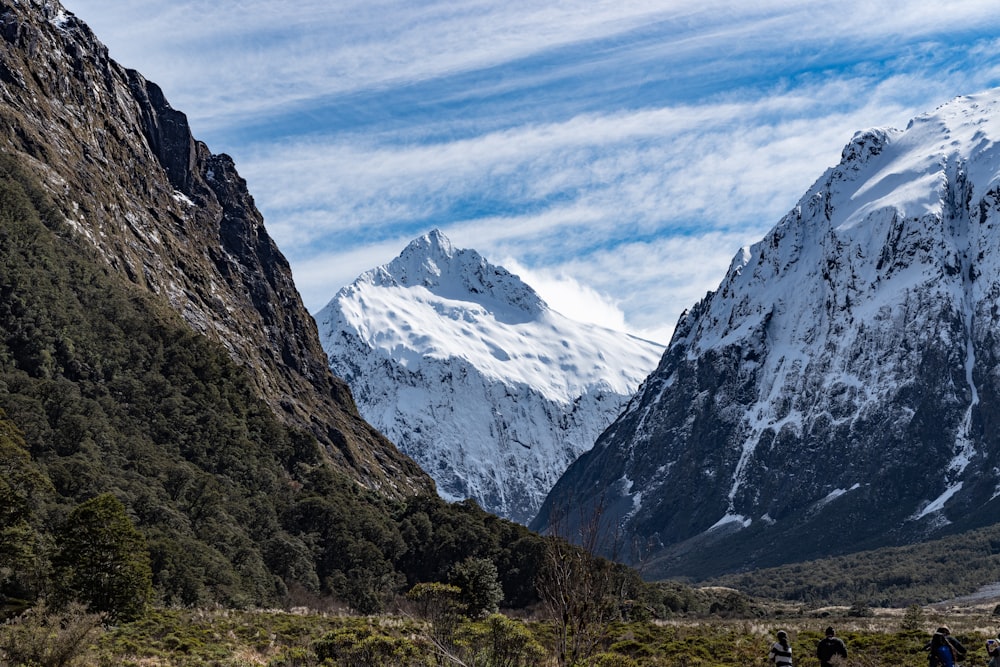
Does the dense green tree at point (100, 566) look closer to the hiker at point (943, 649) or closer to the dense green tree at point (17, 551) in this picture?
the dense green tree at point (17, 551)

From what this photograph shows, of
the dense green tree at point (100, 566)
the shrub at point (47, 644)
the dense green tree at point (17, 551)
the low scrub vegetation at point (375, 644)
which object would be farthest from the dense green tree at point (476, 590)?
the shrub at point (47, 644)

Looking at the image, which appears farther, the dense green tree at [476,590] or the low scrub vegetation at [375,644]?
the dense green tree at [476,590]

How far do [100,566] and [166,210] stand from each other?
367 ft

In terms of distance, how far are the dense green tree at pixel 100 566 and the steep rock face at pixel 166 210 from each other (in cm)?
7494

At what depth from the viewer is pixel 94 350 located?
109000 millimetres

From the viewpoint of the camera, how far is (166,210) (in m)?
156

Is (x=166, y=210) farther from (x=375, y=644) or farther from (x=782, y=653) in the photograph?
(x=782, y=653)

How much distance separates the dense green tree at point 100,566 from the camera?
52.8m

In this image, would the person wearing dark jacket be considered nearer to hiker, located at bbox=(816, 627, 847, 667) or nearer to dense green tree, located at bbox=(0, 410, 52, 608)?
hiker, located at bbox=(816, 627, 847, 667)

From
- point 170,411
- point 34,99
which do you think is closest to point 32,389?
point 170,411

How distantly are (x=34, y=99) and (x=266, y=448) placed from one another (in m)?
55.7

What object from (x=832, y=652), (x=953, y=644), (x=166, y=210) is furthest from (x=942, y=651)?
(x=166, y=210)

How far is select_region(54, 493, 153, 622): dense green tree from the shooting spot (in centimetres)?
5275

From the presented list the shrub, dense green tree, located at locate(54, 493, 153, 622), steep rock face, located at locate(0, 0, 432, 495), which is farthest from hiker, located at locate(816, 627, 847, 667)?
steep rock face, located at locate(0, 0, 432, 495)
